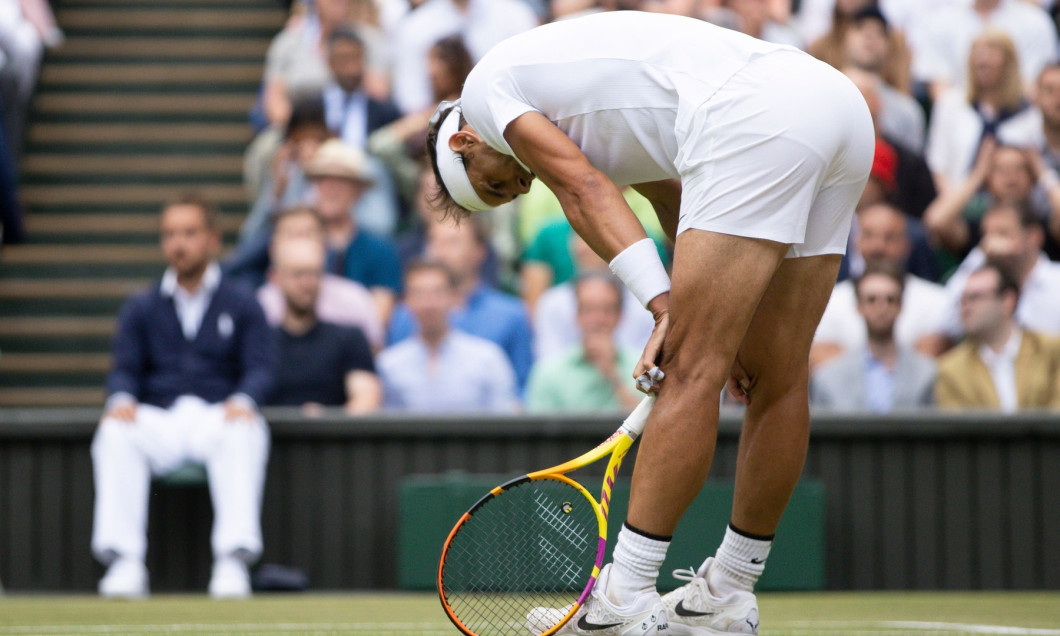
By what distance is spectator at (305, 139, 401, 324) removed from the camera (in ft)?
26.8

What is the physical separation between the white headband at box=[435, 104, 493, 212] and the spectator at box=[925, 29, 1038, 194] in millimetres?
5624

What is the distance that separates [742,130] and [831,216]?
0.40m

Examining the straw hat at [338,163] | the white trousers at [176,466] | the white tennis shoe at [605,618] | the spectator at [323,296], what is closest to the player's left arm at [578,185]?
the white tennis shoe at [605,618]

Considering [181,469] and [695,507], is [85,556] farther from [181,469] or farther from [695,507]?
[695,507]

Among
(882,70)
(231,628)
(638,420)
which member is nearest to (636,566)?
(638,420)

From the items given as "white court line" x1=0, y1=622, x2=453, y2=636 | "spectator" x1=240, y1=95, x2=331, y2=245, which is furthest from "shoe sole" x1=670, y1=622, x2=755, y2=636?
"spectator" x1=240, y1=95, x2=331, y2=245

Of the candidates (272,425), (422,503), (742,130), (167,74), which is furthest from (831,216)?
(167,74)

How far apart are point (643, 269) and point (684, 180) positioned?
246mm

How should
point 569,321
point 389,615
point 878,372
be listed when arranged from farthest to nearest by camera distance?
point 569,321 → point 878,372 → point 389,615

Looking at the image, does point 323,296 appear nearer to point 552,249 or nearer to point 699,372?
point 552,249

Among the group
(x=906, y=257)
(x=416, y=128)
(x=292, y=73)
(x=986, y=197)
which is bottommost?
(x=906, y=257)

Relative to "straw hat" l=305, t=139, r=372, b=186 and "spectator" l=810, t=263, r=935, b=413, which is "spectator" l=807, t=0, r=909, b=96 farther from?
"straw hat" l=305, t=139, r=372, b=186

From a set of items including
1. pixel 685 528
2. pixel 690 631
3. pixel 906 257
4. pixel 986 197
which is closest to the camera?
pixel 690 631

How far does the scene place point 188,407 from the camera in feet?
22.5
